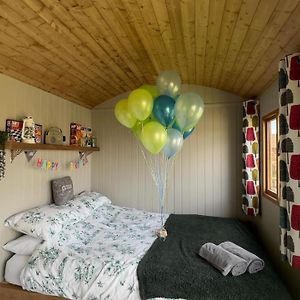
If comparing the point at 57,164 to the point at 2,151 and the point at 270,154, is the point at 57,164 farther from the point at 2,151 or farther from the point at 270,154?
the point at 270,154

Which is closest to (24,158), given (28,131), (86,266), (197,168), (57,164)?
(28,131)

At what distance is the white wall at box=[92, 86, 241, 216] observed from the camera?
3631mm

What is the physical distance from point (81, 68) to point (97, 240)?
176 cm

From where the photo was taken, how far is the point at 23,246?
217 centimetres

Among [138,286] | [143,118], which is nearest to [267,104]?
[143,118]

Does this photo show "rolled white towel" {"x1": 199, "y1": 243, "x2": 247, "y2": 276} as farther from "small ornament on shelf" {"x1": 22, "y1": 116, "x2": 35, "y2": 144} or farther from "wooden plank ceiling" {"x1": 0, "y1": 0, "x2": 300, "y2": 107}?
"small ornament on shelf" {"x1": 22, "y1": 116, "x2": 35, "y2": 144}

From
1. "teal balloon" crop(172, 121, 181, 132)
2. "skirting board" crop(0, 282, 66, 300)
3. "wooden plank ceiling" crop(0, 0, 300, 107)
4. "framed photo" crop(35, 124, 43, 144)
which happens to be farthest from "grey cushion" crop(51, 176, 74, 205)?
"teal balloon" crop(172, 121, 181, 132)

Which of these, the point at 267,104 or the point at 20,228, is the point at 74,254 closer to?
the point at 20,228

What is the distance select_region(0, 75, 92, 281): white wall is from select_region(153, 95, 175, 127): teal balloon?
1338mm

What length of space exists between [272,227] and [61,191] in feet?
7.71

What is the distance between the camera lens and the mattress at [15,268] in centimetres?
209

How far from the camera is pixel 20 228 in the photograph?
7.23 ft

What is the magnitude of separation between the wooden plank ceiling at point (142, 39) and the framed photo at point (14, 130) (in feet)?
1.49

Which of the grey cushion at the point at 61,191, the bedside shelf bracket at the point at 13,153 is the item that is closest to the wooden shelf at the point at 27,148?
the bedside shelf bracket at the point at 13,153
